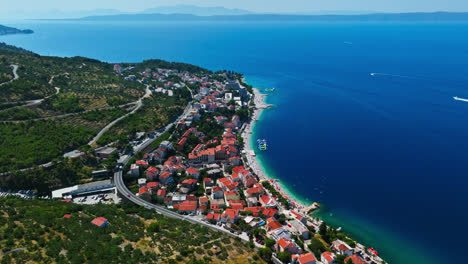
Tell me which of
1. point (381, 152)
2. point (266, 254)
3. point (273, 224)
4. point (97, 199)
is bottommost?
point (97, 199)

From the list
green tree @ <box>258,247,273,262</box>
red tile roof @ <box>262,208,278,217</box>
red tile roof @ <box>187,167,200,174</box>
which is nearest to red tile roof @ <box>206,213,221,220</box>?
red tile roof @ <box>262,208,278,217</box>

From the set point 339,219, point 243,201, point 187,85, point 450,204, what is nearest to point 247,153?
point 243,201

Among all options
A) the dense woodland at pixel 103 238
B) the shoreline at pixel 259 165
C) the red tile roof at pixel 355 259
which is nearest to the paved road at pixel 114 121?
the dense woodland at pixel 103 238

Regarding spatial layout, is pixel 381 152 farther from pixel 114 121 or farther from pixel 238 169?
pixel 114 121

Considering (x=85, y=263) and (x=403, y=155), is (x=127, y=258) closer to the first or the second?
(x=85, y=263)

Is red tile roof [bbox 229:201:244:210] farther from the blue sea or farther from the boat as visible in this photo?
the boat

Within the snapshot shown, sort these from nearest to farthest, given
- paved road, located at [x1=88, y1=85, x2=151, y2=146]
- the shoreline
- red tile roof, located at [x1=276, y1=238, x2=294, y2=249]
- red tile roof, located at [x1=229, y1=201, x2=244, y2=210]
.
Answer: red tile roof, located at [x1=276, y1=238, x2=294, y2=249], red tile roof, located at [x1=229, y1=201, x2=244, y2=210], the shoreline, paved road, located at [x1=88, y1=85, x2=151, y2=146]

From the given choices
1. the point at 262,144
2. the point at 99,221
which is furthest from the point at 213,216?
the point at 262,144
